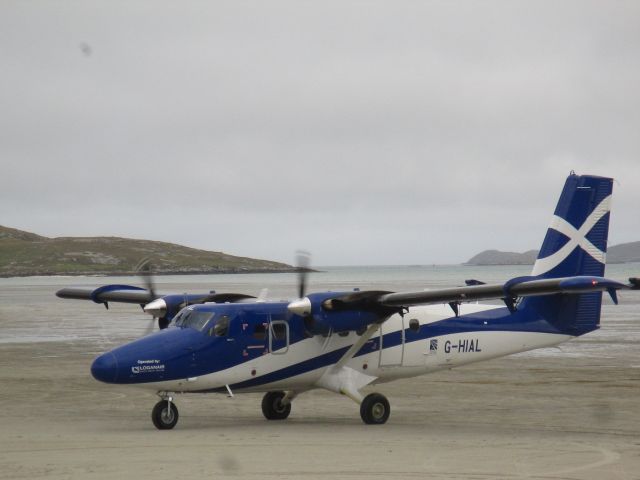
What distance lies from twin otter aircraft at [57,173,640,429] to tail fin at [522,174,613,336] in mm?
22

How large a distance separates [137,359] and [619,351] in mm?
20771

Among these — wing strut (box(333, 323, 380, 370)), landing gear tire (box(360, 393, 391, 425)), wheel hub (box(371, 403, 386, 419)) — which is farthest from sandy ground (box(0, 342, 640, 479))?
wing strut (box(333, 323, 380, 370))

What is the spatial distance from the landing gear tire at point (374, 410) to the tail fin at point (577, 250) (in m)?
4.47

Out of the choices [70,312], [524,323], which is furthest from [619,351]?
[70,312]

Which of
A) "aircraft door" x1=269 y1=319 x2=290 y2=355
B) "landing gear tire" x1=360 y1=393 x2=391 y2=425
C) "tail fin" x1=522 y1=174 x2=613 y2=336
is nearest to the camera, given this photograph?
"landing gear tire" x1=360 y1=393 x2=391 y2=425

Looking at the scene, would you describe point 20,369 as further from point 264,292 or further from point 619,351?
point 619,351

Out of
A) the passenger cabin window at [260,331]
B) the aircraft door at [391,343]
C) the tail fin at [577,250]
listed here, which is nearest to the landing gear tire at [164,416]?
the passenger cabin window at [260,331]

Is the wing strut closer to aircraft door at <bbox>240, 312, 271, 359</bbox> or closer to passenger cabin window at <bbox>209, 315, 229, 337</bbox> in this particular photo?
aircraft door at <bbox>240, 312, 271, 359</bbox>

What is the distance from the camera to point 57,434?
658 inches

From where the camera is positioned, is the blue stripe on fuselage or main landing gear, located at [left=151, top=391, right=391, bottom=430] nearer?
main landing gear, located at [left=151, top=391, right=391, bottom=430]

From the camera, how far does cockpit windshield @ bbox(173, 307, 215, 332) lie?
59.7ft

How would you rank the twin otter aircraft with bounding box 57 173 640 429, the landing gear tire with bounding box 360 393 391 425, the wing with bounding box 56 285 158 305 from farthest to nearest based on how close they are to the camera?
1. the wing with bounding box 56 285 158 305
2. the landing gear tire with bounding box 360 393 391 425
3. the twin otter aircraft with bounding box 57 173 640 429

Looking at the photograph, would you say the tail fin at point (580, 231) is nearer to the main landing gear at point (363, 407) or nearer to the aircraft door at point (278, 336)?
the main landing gear at point (363, 407)

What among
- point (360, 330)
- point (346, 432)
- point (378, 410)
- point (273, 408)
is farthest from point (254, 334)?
point (378, 410)
